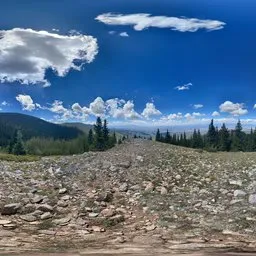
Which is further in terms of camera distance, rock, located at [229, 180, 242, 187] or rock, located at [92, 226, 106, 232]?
rock, located at [229, 180, 242, 187]

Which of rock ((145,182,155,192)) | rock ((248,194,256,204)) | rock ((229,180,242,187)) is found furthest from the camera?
rock ((229,180,242,187))

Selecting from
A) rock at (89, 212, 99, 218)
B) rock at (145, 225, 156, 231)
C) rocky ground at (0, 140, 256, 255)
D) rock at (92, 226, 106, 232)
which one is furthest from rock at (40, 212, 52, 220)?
rock at (145, 225, 156, 231)

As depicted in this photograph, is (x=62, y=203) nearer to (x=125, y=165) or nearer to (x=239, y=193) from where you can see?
(x=125, y=165)

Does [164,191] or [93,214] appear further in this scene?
[164,191]

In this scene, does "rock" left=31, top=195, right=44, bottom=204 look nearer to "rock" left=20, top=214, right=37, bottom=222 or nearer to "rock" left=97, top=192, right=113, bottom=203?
"rock" left=20, top=214, right=37, bottom=222

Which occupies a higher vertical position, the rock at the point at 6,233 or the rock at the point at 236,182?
the rock at the point at 236,182

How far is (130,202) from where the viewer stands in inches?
747

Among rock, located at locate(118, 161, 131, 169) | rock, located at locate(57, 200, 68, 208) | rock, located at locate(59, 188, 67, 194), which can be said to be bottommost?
rock, located at locate(57, 200, 68, 208)

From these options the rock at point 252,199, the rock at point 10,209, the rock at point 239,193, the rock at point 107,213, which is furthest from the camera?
the rock at point 239,193

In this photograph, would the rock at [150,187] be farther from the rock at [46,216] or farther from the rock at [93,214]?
the rock at [46,216]

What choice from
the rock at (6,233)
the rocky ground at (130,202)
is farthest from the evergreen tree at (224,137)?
the rock at (6,233)

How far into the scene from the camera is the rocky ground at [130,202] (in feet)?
48.0

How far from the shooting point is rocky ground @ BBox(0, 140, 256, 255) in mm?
14633

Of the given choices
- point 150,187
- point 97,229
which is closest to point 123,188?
point 150,187
